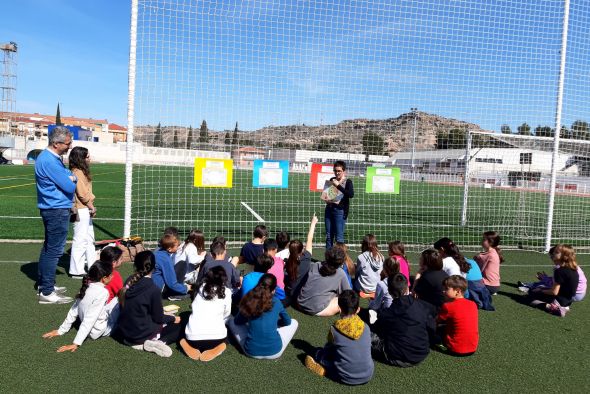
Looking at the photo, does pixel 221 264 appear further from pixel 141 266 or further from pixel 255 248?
pixel 141 266

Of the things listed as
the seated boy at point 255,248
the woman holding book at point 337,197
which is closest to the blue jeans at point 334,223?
the woman holding book at point 337,197

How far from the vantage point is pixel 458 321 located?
4320 millimetres

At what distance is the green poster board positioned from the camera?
395 inches

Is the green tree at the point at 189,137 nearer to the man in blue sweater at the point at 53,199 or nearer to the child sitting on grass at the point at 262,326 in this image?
the man in blue sweater at the point at 53,199

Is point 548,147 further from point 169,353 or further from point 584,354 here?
point 169,353

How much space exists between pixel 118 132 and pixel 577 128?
137901 mm

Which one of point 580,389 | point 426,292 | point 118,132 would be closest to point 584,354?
point 580,389

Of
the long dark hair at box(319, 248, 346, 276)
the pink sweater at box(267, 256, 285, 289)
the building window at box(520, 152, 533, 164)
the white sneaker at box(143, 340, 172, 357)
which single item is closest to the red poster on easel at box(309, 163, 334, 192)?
the pink sweater at box(267, 256, 285, 289)

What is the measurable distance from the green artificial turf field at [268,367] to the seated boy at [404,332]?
0.40 feet

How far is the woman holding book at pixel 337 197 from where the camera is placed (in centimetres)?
786

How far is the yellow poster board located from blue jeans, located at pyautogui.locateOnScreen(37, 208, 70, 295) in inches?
135

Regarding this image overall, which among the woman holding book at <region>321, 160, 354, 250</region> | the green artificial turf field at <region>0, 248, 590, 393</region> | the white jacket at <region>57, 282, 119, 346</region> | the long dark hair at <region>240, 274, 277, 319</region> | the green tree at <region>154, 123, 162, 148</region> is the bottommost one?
the green artificial turf field at <region>0, 248, 590, 393</region>

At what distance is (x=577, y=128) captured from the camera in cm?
1084

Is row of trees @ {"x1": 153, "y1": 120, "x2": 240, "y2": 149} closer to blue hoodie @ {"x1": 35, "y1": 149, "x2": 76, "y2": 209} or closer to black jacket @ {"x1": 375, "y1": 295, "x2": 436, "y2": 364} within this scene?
blue hoodie @ {"x1": 35, "y1": 149, "x2": 76, "y2": 209}
